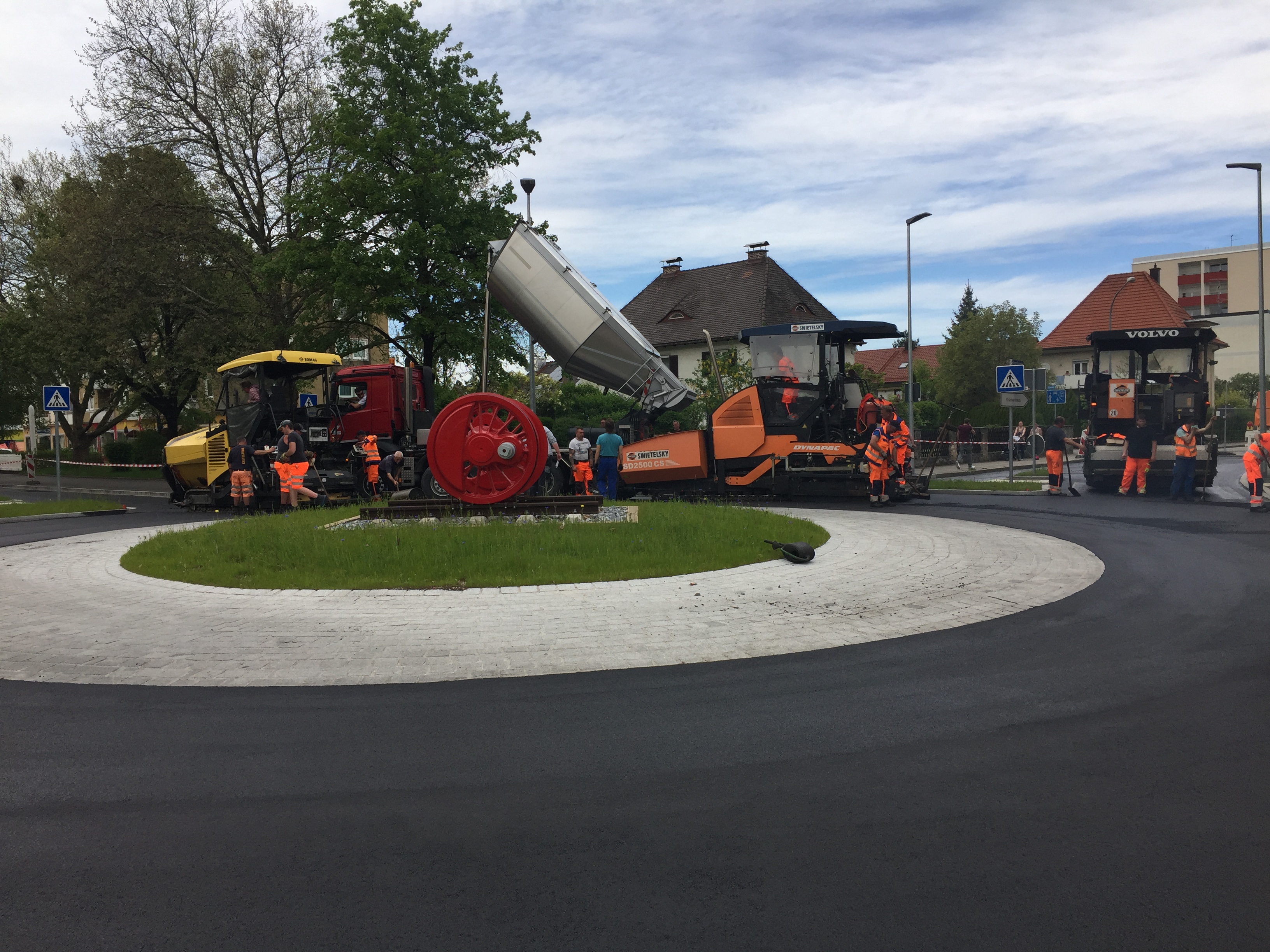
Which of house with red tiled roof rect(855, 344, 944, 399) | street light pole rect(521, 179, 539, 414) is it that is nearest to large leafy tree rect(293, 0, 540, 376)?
street light pole rect(521, 179, 539, 414)

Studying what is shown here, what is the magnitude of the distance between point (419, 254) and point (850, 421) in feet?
44.1

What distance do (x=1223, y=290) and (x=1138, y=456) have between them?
79.6 metres

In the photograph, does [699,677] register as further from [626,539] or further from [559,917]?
[626,539]

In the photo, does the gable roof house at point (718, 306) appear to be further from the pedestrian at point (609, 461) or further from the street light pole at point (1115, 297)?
the pedestrian at point (609, 461)

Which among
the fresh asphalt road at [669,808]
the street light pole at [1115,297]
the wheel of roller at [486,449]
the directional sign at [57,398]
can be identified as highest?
the street light pole at [1115,297]

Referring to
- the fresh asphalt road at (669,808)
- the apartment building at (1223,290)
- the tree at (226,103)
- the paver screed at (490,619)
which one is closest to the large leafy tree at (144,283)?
the tree at (226,103)

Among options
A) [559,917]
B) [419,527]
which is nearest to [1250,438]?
[419,527]

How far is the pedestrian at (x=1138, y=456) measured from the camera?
18422 millimetres

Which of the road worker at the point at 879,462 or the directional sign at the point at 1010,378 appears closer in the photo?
the road worker at the point at 879,462

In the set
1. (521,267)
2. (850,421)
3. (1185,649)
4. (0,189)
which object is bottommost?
(1185,649)

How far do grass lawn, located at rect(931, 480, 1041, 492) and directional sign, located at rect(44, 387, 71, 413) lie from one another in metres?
19.6

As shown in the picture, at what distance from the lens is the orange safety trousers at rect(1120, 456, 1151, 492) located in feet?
61.0

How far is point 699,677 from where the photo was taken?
586 centimetres

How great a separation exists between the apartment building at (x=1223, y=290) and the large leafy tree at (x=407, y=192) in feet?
186
